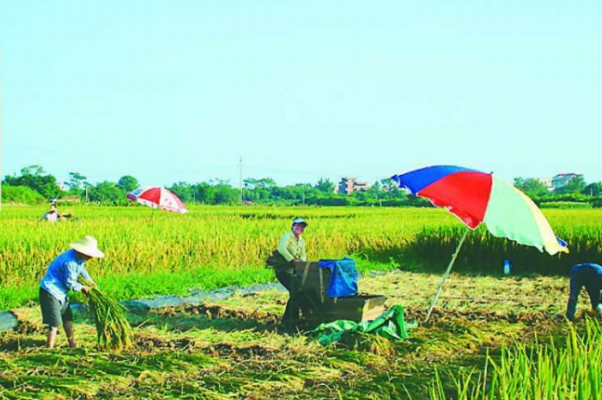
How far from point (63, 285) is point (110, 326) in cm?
58

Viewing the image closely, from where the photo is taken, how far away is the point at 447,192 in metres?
7.84

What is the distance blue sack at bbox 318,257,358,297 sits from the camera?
803cm

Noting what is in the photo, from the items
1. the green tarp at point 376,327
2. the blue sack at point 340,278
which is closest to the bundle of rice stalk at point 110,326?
the green tarp at point 376,327

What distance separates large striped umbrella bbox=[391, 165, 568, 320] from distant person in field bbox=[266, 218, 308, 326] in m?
1.30

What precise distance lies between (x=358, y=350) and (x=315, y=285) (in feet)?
3.93

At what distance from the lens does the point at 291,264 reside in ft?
27.2

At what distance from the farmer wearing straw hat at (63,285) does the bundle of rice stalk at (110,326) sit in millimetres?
208

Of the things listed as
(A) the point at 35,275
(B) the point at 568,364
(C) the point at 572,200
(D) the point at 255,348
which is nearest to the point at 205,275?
(A) the point at 35,275

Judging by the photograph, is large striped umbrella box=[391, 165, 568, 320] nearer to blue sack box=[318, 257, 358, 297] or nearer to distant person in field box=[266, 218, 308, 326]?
blue sack box=[318, 257, 358, 297]

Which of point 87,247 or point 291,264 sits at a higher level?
point 87,247

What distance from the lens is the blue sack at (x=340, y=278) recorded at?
8.03 metres

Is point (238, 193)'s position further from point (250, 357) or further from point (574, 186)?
point (250, 357)

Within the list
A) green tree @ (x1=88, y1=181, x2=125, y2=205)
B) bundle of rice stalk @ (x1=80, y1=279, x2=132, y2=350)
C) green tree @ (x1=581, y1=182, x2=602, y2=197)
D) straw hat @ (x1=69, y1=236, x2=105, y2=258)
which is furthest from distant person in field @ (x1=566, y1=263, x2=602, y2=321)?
green tree @ (x1=581, y1=182, x2=602, y2=197)

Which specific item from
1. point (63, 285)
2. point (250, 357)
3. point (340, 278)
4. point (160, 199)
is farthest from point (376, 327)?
point (160, 199)
